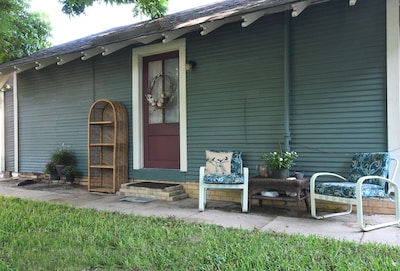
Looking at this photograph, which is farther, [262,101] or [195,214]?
[262,101]

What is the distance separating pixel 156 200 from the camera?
5.29 metres

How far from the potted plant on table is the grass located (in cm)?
119

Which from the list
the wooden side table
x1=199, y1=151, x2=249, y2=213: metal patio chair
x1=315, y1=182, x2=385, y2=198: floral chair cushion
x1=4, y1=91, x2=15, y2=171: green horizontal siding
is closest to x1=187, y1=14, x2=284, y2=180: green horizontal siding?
x1=199, y1=151, x2=249, y2=213: metal patio chair

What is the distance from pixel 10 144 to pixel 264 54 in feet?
24.7

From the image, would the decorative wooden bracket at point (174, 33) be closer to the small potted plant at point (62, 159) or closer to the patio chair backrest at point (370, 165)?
the patio chair backrest at point (370, 165)

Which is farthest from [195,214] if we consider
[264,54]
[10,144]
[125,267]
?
[10,144]

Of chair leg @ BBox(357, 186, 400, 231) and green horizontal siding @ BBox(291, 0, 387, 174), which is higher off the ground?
green horizontal siding @ BBox(291, 0, 387, 174)

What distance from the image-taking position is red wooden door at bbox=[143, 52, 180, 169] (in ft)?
→ 19.5

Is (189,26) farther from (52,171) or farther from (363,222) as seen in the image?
(52,171)

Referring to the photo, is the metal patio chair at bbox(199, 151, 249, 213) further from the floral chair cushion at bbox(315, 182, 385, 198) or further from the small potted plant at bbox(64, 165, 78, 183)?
the small potted plant at bbox(64, 165, 78, 183)

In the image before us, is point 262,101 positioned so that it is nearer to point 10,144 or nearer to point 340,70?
point 340,70

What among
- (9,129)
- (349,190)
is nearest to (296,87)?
(349,190)

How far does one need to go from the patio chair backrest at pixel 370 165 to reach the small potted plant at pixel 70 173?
5.42 meters

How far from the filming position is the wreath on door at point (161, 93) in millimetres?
5973
